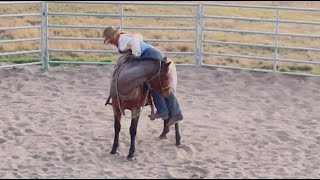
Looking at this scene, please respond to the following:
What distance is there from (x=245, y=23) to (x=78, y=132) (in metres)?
12.6

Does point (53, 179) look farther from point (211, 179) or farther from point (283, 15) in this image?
point (283, 15)

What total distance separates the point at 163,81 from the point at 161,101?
31cm

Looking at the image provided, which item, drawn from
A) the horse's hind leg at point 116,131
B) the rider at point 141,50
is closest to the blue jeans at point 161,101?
the rider at point 141,50

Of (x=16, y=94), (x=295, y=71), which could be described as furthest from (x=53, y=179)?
(x=295, y=71)

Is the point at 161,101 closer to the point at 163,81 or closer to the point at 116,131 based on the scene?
the point at 163,81

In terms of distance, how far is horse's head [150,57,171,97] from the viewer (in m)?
6.41

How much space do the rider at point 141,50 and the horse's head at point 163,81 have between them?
10 cm

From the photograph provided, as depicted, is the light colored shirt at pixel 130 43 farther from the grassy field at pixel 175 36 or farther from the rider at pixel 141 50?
the grassy field at pixel 175 36

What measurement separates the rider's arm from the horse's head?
0.98ft

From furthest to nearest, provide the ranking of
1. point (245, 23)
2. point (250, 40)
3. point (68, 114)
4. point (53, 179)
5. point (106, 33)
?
1. point (245, 23)
2. point (250, 40)
3. point (68, 114)
4. point (106, 33)
5. point (53, 179)

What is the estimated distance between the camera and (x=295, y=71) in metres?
11.3

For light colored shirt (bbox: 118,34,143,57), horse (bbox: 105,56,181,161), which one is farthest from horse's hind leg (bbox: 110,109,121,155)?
light colored shirt (bbox: 118,34,143,57)

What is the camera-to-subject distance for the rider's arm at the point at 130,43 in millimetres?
6465

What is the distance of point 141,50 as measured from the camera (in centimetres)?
661
